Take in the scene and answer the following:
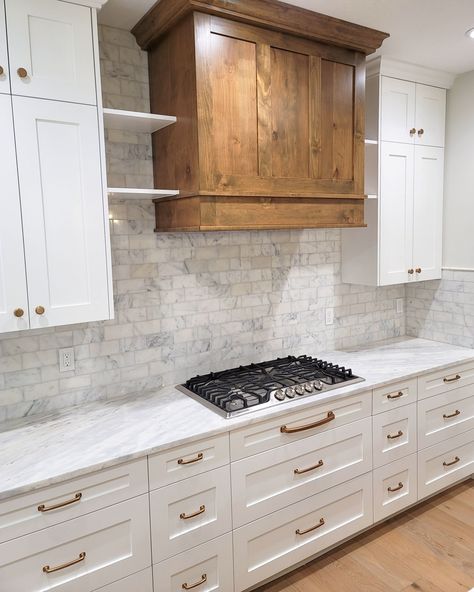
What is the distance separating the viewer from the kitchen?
70.9 inches

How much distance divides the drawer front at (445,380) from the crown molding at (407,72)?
71.2 inches

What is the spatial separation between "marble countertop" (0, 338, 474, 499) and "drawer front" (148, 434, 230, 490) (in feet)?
0.15

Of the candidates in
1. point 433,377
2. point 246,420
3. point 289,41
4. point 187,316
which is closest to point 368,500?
point 433,377

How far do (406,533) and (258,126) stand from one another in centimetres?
237

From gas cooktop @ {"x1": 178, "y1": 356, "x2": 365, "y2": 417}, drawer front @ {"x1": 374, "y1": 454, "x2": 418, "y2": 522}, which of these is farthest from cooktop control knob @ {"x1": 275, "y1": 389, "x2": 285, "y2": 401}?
drawer front @ {"x1": 374, "y1": 454, "x2": 418, "y2": 522}

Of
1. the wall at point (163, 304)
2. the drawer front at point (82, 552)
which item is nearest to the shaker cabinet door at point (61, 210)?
the wall at point (163, 304)

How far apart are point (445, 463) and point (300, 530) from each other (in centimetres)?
120

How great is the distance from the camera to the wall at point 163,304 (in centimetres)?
223

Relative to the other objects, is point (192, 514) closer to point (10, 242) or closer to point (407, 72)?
point (10, 242)

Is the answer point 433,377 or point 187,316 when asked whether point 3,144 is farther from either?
point 433,377

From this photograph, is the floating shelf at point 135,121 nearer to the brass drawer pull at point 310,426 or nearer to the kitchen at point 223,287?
the kitchen at point 223,287

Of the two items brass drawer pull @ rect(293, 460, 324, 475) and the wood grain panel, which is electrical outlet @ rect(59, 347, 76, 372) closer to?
brass drawer pull @ rect(293, 460, 324, 475)

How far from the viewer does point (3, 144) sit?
1.74 m

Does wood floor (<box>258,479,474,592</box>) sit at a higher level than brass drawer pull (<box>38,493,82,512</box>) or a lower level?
lower
